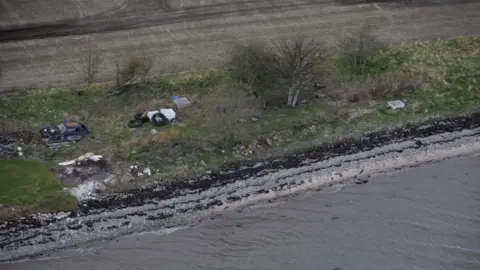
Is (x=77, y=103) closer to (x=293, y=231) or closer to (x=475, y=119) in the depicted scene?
(x=293, y=231)

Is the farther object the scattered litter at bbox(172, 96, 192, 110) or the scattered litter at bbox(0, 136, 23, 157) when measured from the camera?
the scattered litter at bbox(172, 96, 192, 110)

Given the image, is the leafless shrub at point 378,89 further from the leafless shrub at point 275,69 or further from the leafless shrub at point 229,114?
the leafless shrub at point 229,114

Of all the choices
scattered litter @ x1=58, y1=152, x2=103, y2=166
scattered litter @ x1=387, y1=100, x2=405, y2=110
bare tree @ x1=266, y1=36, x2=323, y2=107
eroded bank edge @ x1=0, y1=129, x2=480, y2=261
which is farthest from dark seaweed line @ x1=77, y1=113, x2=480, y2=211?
bare tree @ x1=266, y1=36, x2=323, y2=107

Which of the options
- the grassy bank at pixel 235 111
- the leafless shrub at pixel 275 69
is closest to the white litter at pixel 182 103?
the grassy bank at pixel 235 111

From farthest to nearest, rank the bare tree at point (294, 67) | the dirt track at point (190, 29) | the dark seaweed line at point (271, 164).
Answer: the dirt track at point (190, 29) < the bare tree at point (294, 67) < the dark seaweed line at point (271, 164)

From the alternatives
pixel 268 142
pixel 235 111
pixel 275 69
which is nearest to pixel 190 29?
pixel 275 69

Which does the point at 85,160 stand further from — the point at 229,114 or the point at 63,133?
the point at 229,114

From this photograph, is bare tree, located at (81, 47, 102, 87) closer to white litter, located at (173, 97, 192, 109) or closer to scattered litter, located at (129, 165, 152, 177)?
white litter, located at (173, 97, 192, 109)
